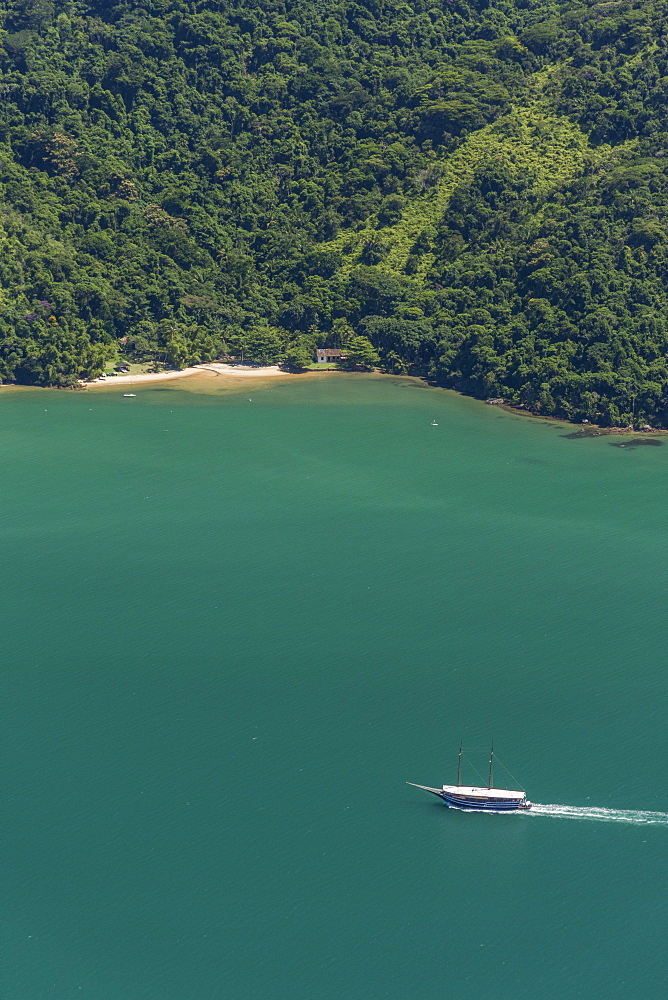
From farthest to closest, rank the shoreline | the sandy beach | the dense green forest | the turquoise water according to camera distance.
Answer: the sandy beach < the dense green forest < the shoreline < the turquoise water

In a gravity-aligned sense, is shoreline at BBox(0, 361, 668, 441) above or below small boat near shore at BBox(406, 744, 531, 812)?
above

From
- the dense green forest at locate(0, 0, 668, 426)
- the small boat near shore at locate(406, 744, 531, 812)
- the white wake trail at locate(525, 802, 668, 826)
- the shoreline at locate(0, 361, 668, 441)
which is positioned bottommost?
the white wake trail at locate(525, 802, 668, 826)

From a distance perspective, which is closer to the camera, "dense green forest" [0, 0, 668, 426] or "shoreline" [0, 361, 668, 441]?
"shoreline" [0, 361, 668, 441]

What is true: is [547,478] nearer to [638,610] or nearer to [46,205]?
[638,610]

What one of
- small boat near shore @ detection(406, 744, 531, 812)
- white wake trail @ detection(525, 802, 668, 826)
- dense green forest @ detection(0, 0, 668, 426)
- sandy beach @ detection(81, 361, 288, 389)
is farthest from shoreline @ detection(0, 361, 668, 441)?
small boat near shore @ detection(406, 744, 531, 812)

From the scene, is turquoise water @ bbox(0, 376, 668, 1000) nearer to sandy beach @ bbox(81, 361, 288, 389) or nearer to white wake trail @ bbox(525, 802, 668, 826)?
white wake trail @ bbox(525, 802, 668, 826)
